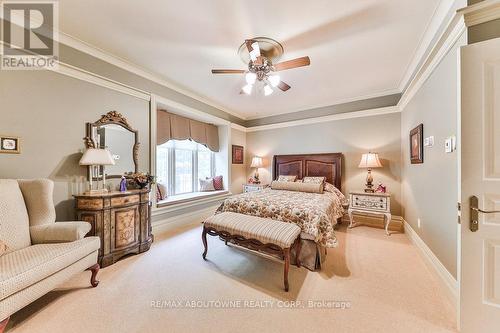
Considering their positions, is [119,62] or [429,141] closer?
[429,141]

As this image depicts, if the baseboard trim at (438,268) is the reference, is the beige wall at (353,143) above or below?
above

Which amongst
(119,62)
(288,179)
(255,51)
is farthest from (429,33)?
(119,62)

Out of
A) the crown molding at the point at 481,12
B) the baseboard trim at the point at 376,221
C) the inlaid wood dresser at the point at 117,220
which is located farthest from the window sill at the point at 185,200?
the crown molding at the point at 481,12

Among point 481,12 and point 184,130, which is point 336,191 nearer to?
point 481,12

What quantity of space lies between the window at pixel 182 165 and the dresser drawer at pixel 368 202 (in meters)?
3.56

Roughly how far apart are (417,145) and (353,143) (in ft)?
4.90

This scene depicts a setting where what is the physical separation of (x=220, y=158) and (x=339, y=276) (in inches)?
151

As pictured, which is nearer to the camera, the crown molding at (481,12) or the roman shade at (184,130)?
the crown molding at (481,12)

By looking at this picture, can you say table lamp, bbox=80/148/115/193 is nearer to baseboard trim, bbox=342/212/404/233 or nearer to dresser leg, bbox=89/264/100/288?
dresser leg, bbox=89/264/100/288

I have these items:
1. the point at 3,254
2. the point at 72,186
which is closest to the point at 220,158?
the point at 72,186

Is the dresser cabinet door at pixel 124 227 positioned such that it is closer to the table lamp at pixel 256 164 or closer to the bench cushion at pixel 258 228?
the bench cushion at pixel 258 228

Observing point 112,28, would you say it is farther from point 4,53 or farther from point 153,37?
point 4,53

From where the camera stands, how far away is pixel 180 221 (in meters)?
3.82

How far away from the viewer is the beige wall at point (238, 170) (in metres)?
5.26
